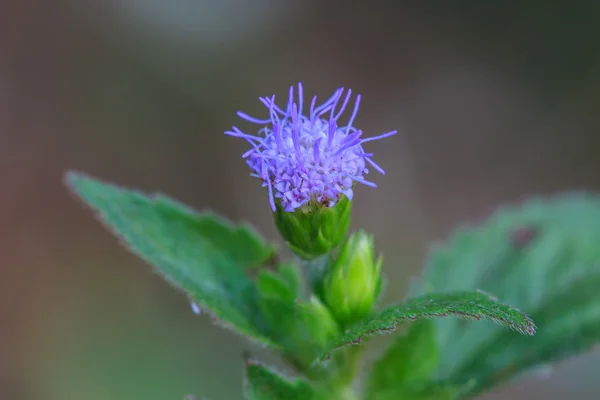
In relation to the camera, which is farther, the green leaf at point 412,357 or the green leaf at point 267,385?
the green leaf at point 412,357

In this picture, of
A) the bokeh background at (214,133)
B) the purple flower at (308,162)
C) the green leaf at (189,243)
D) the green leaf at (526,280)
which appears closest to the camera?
the purple flower at (308,162)

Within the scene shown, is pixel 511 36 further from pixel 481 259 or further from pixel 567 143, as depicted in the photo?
pixel 481 259

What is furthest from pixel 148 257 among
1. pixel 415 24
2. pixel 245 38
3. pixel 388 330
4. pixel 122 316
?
pixel 415 24

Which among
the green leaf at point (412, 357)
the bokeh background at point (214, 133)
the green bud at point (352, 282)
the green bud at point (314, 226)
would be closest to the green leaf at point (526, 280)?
the green leaf at point (412, 357)

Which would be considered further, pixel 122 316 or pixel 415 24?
pixel 415 24

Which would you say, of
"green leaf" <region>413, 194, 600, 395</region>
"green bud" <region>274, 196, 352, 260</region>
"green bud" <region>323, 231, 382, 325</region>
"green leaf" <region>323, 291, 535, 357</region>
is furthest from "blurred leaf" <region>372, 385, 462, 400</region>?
"green bud" <region>274, 196, 352, 260</region>

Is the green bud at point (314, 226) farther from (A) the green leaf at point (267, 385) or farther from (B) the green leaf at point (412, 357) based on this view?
(B) the green leaf at point (412, 357)

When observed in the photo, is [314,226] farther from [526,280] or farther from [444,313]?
[526,280]
